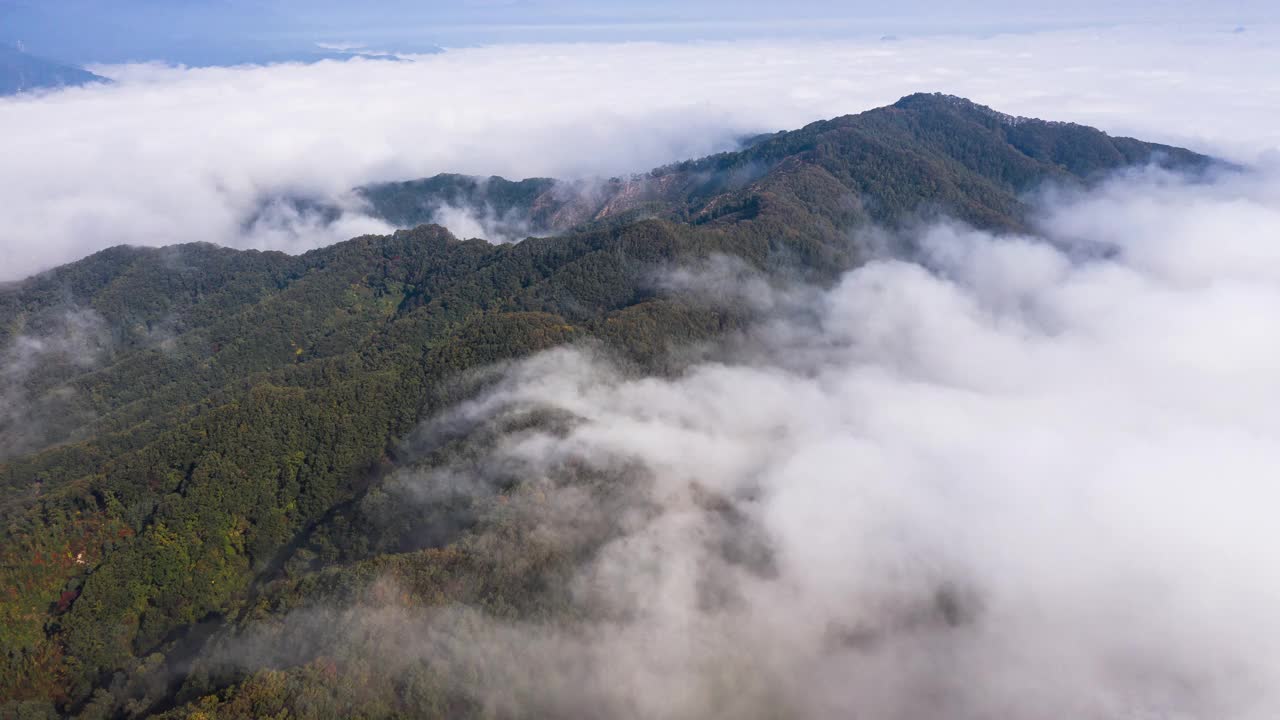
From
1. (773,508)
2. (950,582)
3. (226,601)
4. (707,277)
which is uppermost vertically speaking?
(707,277)

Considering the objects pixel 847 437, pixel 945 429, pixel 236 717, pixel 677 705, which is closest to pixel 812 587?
pixel 677 705

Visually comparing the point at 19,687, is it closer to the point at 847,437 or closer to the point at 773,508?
the point at 773,508

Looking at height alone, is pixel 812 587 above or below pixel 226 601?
above

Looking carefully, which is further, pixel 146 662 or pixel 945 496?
pixel 945 496

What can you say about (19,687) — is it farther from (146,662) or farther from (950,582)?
(950,582)

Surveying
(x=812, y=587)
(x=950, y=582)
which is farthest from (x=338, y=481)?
(x=950, y=582)

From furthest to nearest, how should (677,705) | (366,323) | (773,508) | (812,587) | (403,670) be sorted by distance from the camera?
1. (366,323)
2. (773,508)
3. (812,587)
4. (677,705)
5. (403,670)

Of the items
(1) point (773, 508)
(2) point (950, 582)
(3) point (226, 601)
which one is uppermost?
(1) point (773, 508)

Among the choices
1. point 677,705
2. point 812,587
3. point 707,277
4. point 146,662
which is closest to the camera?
point 677,705

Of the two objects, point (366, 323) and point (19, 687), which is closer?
point (19, 687)
